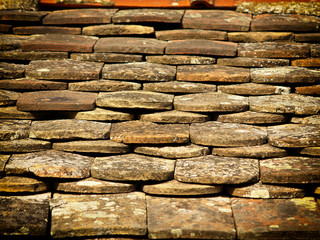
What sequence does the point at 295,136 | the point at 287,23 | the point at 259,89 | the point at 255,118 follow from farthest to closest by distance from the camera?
1. the point at 287,23
2. the point at 259,89
3. the point at 255,118
4. the point at 295,136

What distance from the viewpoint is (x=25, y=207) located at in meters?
1.85

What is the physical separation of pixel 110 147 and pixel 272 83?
3.71 ft

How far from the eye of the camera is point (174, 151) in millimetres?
2016

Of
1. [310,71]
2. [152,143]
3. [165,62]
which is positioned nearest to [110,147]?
[152,143]

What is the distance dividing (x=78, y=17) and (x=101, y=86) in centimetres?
71

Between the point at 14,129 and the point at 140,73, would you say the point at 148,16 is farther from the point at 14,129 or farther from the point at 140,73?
the point at 14,129

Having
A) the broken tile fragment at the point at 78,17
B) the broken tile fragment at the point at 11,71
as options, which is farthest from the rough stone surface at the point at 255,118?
the broken tile fragment at the point at 11,71

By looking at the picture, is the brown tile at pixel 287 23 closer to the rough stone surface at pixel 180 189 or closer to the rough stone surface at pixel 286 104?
the rough stone surface at pixel 286 104

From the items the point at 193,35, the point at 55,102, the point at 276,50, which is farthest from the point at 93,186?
the point at 276,50

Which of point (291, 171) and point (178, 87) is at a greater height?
point (178, 87)

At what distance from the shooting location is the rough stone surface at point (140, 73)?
2.28 meters

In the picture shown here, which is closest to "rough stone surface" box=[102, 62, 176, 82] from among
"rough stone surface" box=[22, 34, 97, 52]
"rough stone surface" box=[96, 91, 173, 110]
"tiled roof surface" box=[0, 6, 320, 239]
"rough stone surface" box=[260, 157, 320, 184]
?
"tiled roof surface" box=[0, 6, 320, 239]

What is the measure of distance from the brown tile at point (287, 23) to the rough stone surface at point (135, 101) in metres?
0.95

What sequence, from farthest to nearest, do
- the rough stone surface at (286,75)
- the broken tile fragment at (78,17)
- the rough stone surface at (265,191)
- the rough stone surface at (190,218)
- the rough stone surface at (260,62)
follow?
the broken tile fragment at (78,17) < the rough stone surface at (260,62) < the rough stone surface at (286,75) < the rough stone surface at (265,191) < the rough stone surface at (190,218)
